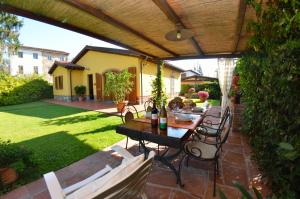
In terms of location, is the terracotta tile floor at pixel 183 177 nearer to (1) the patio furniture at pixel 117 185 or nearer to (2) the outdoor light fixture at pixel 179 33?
(1) the patio furniture at pixel 117 185

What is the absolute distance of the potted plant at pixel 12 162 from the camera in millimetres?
2517

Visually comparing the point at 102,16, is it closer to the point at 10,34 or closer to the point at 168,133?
the point at 168,133

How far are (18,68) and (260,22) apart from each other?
107 ft

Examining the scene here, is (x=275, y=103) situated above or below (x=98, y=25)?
below

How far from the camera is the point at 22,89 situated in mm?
14531

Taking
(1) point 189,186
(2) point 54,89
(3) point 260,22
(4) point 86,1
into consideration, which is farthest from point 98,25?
(2) point 54,89

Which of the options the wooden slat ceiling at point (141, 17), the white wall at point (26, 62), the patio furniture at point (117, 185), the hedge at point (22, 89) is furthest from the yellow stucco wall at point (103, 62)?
the white wall at point (26, 62)

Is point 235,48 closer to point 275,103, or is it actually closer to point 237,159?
point 237,159

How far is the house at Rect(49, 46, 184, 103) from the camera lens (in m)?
10.9

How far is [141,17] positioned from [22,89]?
51.8 feet

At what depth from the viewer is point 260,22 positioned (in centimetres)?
153

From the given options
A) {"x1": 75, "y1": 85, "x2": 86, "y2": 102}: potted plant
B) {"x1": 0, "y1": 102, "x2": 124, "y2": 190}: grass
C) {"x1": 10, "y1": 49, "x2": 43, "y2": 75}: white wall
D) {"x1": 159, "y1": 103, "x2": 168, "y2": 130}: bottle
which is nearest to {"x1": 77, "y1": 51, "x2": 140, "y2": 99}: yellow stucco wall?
{"x1": 75, "y1": 85, "x2": 86, "y2": 102}: potted plant

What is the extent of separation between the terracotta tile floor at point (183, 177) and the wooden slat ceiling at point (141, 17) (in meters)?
2.46

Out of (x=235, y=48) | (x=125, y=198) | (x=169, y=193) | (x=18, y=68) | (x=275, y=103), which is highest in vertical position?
(x=18, y=68)
